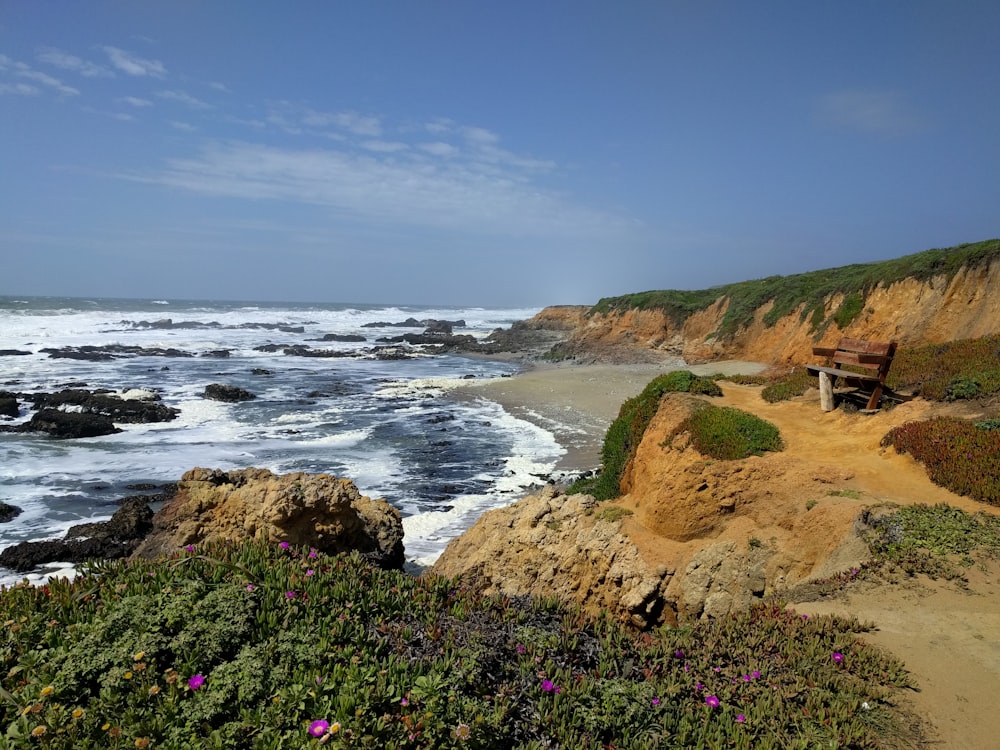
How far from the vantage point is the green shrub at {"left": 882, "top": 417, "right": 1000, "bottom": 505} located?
23.9ft

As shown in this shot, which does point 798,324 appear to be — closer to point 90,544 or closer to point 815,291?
point 815,291

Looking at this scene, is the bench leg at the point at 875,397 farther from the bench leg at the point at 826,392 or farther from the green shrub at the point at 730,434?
the green shrub at the point at 730,434

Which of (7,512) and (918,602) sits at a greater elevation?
(918,602)

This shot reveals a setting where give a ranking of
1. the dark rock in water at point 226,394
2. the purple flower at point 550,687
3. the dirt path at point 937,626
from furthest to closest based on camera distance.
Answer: the dark rock in water at point 226,394 < the dirt path at point 937,626 < the purple flower at point 550,687

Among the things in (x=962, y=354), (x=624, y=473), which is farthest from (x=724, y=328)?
(x=624, y=473)

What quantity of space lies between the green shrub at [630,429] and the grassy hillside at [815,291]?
53.4 ft

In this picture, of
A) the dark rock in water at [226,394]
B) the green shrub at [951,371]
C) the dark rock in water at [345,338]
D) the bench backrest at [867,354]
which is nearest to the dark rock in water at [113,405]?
the dark rock in water at [226,394]

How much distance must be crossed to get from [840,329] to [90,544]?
2883 centimetres

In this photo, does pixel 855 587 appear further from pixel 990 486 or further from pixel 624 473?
pixel 624 473

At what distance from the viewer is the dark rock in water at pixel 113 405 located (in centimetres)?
2336

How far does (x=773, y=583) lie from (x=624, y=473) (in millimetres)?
5076

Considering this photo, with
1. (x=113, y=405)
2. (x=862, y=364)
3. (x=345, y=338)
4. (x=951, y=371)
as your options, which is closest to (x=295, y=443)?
(x=113, y=405)

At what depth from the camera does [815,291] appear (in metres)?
31.4

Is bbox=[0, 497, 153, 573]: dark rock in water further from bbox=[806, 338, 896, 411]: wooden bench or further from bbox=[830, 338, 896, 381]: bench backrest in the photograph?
bbox=[830, 338, 896, 381]: bench backrest
